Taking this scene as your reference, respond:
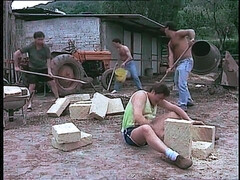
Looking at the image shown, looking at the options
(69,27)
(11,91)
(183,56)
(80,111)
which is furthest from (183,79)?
(69,27)

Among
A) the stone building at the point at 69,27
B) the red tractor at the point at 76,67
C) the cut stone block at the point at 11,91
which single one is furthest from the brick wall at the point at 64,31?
the cut stone block at the point at 11,91

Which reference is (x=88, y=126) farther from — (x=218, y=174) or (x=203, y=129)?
(x=218, y=174)

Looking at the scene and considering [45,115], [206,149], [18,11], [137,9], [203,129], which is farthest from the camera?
[137,9]

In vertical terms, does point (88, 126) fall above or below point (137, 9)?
below

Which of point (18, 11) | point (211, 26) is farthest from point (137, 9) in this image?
point (211, 26)

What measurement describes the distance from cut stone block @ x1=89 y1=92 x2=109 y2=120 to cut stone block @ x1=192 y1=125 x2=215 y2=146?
1.45 meters

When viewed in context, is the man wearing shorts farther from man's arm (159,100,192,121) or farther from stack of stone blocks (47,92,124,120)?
man's arm (159,100,192,121)

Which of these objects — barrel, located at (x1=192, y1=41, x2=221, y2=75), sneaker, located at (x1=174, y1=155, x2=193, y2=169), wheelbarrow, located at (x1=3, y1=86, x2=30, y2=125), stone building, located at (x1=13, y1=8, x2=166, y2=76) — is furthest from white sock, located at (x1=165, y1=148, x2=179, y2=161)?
stone building, located at (x1=13, y1=8, x2=166, y2=76)

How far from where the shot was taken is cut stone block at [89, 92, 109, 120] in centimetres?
438

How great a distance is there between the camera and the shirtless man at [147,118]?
2.84 m

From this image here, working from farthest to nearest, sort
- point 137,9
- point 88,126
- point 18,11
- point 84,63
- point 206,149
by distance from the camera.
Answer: point 137,9, point 18,11, point 84,63, point 88,126, point 206,149

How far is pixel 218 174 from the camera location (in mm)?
2559

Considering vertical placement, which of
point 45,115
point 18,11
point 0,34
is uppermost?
point 18,11

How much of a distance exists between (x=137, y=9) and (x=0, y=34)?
10271 millimetres
